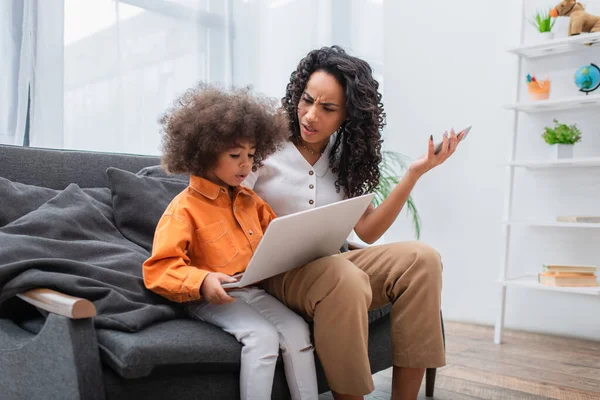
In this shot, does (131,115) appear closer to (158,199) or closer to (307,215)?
(158,199)

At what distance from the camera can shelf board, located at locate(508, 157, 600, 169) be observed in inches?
A: 102

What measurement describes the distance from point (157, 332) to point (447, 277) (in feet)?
7.83

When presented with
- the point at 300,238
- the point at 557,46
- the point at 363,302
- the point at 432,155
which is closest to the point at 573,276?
the point at 557,46

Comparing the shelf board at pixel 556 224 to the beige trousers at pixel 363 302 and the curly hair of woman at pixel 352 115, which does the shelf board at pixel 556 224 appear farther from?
the beige trousers at pixel 363 302

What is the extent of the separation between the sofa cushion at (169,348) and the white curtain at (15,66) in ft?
4.25

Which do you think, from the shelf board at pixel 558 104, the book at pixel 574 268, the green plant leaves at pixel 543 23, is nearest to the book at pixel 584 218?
the book at pixel 574 268

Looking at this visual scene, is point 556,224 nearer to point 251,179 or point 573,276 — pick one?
point 573,276

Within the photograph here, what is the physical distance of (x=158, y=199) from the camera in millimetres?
1629

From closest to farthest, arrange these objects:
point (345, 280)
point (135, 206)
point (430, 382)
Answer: point (345, 280), point (135, 206), point (430, 382)

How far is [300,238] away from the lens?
1237mm

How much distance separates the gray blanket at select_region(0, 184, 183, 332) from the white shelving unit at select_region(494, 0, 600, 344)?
6.16 feet

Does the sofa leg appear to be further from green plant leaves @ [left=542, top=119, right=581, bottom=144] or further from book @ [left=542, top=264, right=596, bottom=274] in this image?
green plant leaves @ [left=542, top=119, right=581, bottom=144]

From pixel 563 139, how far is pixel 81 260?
87.0 inches

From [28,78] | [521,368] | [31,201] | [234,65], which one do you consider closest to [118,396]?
[31,201]
